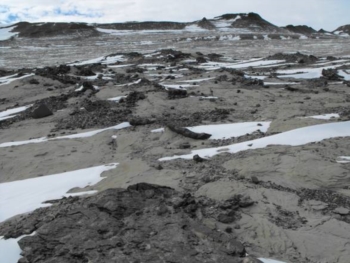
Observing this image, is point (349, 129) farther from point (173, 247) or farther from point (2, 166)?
point (2, 166)

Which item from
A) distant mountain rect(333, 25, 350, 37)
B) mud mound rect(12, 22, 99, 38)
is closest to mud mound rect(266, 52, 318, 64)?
mud mound rect(12, 22, 99, 38)

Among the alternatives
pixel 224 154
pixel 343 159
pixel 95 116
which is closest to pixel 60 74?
pixel 95 116

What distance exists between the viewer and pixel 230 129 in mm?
7473

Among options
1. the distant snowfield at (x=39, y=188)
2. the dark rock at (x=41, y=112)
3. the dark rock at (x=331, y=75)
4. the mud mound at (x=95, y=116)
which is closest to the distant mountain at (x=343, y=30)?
the dark rock at (x=331, y=75)

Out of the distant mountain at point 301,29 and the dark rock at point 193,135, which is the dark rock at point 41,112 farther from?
the distant mountain at point 301,29

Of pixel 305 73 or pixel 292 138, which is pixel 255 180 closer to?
pixel 292 138

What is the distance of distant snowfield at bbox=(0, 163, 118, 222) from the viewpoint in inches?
194

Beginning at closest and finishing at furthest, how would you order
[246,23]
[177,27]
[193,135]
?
[193,135] → [177,27] → [246,23]

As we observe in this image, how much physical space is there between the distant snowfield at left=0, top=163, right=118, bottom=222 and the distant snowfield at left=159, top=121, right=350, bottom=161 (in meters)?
1.17

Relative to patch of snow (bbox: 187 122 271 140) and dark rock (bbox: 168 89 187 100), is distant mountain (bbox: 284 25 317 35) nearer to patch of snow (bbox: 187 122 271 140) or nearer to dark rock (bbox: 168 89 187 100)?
dark rock (bbox: 168 89 187 100)

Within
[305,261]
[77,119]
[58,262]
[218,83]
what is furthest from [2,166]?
[218,83]

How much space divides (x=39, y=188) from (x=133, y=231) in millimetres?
2546

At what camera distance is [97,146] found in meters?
7.26

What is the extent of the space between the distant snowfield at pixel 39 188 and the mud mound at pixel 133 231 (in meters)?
0.60
